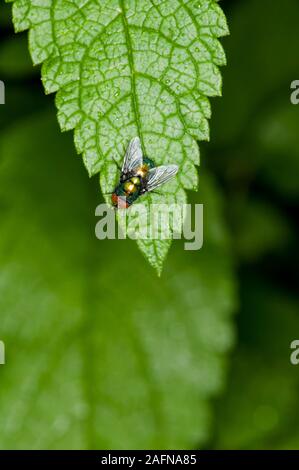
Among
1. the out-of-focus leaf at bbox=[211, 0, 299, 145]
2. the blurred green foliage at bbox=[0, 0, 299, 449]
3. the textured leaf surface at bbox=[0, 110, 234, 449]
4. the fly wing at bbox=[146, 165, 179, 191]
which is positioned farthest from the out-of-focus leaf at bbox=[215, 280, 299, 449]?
the fly wing at bbox=[146, 165, 179, 191]

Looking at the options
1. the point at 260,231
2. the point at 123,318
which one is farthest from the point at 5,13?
the point at 260,231

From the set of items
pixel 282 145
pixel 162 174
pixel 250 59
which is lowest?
pixel 162 174

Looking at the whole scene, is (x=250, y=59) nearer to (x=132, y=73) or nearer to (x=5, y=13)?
(x=5, y=13)

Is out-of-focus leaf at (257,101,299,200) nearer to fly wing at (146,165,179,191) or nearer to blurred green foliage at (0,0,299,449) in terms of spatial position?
blurred green foliage at (0,0,299,449)

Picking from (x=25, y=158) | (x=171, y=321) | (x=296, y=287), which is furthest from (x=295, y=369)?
(x=25, y=158)

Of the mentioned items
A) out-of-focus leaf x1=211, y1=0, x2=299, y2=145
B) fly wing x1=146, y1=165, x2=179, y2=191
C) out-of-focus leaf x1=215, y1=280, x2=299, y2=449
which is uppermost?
out-of-focus leaf x1=211, y1=0, x2=299, y2=145

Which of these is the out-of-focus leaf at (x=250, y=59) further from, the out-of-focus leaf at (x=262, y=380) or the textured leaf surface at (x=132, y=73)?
the textured leaf surface at (x=132, y=73)

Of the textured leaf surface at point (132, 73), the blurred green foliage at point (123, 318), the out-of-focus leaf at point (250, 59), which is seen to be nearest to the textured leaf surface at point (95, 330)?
the blurred green foliage at point (123, 318)
